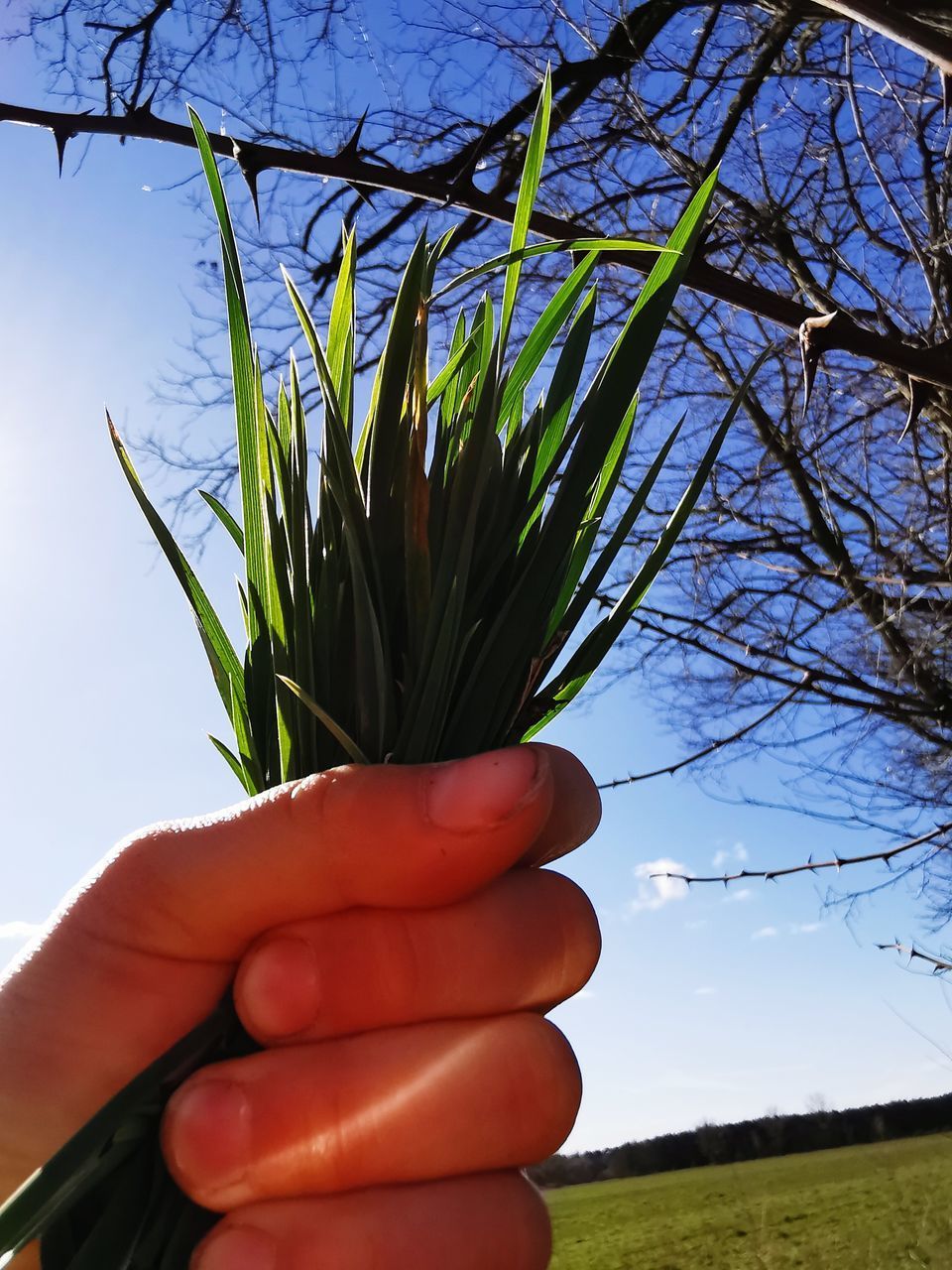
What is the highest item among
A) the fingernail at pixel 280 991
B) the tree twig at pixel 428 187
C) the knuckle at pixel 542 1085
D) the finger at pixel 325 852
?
the tree twig at pixel 428 187

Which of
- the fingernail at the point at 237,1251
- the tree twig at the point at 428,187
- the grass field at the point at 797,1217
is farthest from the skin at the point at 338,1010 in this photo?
the grass field at the point at 797,1217

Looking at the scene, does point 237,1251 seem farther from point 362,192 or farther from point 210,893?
point 362,192

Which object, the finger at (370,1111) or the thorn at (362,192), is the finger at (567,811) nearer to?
the finger at (370,1111)

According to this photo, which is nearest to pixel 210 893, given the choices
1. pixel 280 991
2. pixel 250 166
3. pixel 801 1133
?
pixel 280 991

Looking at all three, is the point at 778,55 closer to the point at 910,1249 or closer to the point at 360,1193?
the point at 360,1193

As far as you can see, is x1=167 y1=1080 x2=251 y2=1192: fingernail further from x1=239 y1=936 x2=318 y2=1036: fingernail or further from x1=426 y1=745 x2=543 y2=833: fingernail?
x1=426 y1=745 x2=543 y2=833: fingernail

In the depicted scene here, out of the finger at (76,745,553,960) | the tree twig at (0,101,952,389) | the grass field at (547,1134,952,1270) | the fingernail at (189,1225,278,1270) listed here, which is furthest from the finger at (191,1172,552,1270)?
the grass field at (547,1134,952,1270)

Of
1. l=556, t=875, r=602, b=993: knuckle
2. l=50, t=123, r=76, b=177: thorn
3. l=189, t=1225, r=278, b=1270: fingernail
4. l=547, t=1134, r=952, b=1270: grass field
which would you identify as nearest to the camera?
l=189, t=1225, r=278, b=1270: fingernail

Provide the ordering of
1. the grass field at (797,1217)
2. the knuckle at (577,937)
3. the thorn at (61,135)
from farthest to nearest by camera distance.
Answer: the grass field at (797,1217) < the thorn at (61,135) < the knuckle at (577,937)
